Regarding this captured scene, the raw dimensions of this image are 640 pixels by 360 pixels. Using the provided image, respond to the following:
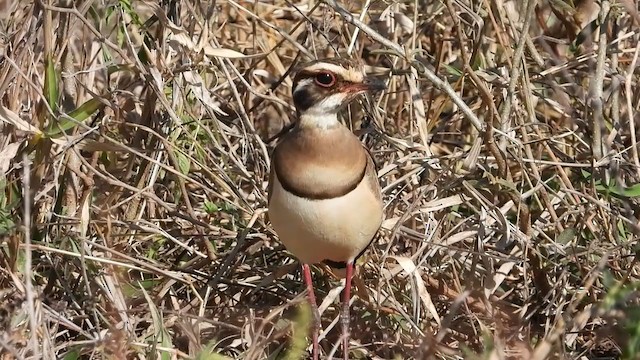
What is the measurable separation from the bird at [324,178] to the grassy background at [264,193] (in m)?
0.23

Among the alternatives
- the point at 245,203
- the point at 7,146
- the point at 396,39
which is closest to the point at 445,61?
the point at 396,39

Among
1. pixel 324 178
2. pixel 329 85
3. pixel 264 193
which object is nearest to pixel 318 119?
pixel 329 85

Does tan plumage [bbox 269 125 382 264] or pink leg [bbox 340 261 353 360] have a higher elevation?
tan plumage [bbox 269 125 382 264]

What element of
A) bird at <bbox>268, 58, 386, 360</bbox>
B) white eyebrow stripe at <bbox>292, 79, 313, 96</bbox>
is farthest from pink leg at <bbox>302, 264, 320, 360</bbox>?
white eyebrow stripe at <bbox>292, 79, 313, 96</bbox>

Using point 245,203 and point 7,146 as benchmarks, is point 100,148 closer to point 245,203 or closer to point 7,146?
point 7,146

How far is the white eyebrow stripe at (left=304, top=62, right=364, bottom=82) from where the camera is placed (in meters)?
3.79

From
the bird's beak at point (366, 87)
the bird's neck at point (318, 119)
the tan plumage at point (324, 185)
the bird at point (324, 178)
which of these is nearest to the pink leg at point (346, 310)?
the bird at point (324, 178)

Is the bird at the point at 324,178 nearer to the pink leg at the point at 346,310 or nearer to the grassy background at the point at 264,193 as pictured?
the pink leg at the point at 346,310

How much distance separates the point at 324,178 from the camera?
147 inches

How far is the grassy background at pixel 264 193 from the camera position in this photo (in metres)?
3.85

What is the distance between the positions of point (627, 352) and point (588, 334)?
1493mm

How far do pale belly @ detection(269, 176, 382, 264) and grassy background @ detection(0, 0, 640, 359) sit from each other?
210mm

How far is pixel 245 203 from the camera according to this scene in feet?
14.5

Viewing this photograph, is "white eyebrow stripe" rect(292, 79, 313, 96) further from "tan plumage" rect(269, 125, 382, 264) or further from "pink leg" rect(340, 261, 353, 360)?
"pink leg" rect(340, 261, 353, 360)
